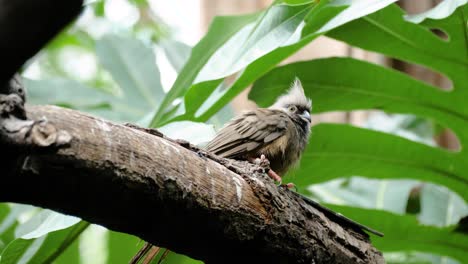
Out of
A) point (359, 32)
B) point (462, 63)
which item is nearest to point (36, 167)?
point (359, 32)

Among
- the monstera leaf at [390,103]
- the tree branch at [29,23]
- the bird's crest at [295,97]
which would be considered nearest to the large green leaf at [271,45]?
the monstera leaf at [390,103]

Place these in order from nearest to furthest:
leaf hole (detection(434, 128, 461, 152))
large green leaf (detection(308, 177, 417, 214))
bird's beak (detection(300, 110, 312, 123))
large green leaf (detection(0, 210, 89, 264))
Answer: large green leaf (detection(0, 210, 89, 264)), bird's beak (detection(300, 110, 312, 123)), large green leaf (detection(308, 177, 417, 214)), leaf hole (detection(434, 128, 461, 152))

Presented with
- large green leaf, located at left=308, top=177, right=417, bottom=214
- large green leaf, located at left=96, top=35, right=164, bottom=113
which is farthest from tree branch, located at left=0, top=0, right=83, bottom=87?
large green leaf, located at left=308, top=177, right=417, bottom=214

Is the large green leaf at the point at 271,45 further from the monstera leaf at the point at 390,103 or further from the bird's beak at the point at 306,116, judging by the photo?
the bird's beak at the point at 306,116

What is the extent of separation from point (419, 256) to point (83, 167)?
391 centimetres

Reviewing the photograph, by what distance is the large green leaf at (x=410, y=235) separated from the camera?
377cm

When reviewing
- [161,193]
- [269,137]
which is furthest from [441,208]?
[161,193]

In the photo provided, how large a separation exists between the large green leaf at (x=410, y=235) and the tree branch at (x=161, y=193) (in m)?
1.35

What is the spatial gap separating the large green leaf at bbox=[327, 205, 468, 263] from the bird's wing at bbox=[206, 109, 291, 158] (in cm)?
77

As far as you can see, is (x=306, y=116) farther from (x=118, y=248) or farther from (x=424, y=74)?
(x=424, y=74)

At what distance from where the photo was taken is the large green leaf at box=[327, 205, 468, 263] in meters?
3.77

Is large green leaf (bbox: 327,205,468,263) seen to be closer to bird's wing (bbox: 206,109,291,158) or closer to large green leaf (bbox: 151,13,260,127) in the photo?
bird's wing (bbox: 206,109,291,158)

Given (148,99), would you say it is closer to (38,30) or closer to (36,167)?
(36,167)

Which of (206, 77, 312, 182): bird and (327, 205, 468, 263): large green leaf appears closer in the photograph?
(206, 77, 312, 182): bird
